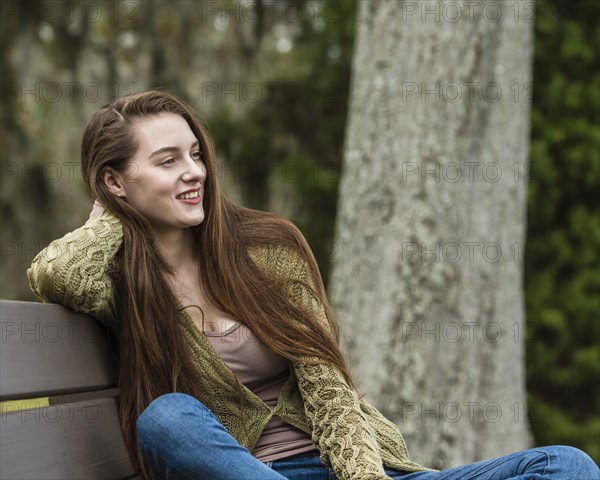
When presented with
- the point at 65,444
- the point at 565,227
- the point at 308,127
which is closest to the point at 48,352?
the point at 65,444

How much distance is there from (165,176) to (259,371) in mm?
555

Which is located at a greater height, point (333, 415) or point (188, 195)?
point (188, 195)

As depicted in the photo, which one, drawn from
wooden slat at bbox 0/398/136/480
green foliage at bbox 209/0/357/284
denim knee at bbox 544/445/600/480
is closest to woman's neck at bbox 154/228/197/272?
wooden slat at bbox 0/398/136/480

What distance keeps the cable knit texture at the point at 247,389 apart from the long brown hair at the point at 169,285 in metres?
0.04

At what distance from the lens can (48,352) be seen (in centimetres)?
213

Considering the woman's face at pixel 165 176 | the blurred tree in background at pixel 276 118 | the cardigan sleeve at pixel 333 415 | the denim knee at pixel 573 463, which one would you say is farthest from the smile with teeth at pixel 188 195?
the blurred tree in background at pixel 276 118

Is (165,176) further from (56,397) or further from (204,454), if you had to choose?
(204,454)

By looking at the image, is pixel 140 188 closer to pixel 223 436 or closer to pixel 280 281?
pixel 280 281

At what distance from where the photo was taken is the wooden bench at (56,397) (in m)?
1.95

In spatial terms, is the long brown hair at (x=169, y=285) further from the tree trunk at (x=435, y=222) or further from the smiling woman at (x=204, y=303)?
the tree trunk at (x=435, y=222)

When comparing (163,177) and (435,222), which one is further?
(435,222)

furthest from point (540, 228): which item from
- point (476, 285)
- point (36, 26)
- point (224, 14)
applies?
point (36, 26)

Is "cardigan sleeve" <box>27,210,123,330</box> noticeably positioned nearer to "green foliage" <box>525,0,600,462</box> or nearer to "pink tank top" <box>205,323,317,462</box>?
"pink tank top" <box>205,323,317,462</box>

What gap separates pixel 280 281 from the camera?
2586 millimetres
